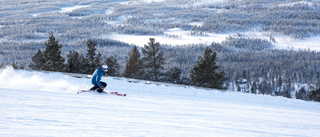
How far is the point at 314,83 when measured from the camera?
7538cm

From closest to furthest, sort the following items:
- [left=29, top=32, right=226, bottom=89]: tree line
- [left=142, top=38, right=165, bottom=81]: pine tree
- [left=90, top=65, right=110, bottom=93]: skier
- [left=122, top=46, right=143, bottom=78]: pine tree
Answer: [left=90, top=65, right=110, bottom=93]: skier < [left=29, top=32, right=226, bottom=89]: tree line < [left=122, top=46, right=143, bottom=78]: pine tree < [left=142, top=38, right=165, bottom=81]: pine tree

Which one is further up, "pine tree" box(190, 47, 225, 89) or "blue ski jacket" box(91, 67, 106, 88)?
"blue ski jacket" box(91, 67, 106, 88)

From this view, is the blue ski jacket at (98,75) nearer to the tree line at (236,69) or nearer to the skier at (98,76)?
the skier at (98,76)

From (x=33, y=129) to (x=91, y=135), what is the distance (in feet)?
3.98

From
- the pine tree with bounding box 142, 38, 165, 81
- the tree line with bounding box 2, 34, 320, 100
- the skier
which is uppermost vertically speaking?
the skier

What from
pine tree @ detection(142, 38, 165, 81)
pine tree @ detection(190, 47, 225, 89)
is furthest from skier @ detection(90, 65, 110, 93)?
pine tree @ detection(142, 38, 165, 81)

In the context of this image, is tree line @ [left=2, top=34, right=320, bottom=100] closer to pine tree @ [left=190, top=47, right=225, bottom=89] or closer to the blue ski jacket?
pine tree @ [left=190, top=47, right=225, bottom=89]

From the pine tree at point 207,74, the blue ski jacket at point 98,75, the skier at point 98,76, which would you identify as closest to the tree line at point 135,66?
the pine tree at point 207,74

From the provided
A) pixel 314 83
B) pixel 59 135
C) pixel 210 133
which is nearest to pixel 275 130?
pixel 210 133

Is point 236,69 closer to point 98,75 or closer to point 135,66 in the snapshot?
point 135,66

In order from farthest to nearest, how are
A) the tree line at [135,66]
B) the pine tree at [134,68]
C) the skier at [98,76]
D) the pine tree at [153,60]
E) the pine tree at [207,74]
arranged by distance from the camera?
the pine tree at [153,60], the pine tree at [134,68], the tree line at [135,66], the pine tree at [207,74], the skier at [98,76]

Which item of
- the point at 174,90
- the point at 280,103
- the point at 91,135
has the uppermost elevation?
the point at 91,135

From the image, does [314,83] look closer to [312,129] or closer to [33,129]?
[312,129]

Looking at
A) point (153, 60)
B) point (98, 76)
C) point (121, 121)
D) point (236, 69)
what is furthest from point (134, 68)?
point (236, 69)
